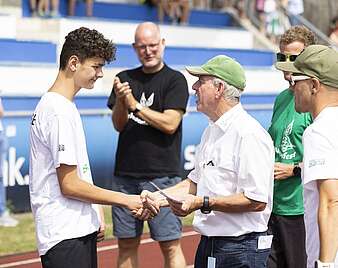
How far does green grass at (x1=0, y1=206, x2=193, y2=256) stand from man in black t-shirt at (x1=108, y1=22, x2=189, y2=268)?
7.71 feet

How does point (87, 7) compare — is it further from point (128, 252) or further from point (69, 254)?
point (69, 254)

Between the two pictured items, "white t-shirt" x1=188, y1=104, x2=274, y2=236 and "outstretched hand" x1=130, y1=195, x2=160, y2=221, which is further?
"outstretched hand" x1=130, y1=195, x2=160, y2=221

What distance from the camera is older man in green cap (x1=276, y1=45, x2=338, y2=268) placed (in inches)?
149

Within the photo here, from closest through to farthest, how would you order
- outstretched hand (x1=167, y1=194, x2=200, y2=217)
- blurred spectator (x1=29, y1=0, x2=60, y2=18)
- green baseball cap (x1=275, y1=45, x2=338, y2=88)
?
1. green baseball cap (x1=275, y1=45, x2=338, y2=88)
2. outstretched hand (x1=167, y1=194, x2=200, y2=217)
3. blurred spectator (x1=29, y1=0, x2=60, y2=18)

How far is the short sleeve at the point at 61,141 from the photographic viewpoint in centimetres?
437

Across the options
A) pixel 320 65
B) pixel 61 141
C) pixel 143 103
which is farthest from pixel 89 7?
pixel 320 65

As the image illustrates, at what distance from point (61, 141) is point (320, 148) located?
4.40 ft

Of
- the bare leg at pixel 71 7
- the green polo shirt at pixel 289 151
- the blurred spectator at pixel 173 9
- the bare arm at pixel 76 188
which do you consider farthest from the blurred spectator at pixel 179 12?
the bare arm at pixel 76 188

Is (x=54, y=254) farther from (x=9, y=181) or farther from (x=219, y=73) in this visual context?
(x=9, y=181)

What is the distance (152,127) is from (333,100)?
9.33 ft

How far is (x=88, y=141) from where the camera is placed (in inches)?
429

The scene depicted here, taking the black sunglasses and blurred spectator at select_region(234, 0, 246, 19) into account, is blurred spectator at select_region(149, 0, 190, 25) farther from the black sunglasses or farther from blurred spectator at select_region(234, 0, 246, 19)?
the black sunglasses

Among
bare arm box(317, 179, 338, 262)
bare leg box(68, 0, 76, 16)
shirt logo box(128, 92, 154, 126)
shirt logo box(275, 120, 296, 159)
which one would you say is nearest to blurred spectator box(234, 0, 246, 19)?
bare leg box(68, 0, 76, 16)

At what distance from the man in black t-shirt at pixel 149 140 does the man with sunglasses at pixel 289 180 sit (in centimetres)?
127
